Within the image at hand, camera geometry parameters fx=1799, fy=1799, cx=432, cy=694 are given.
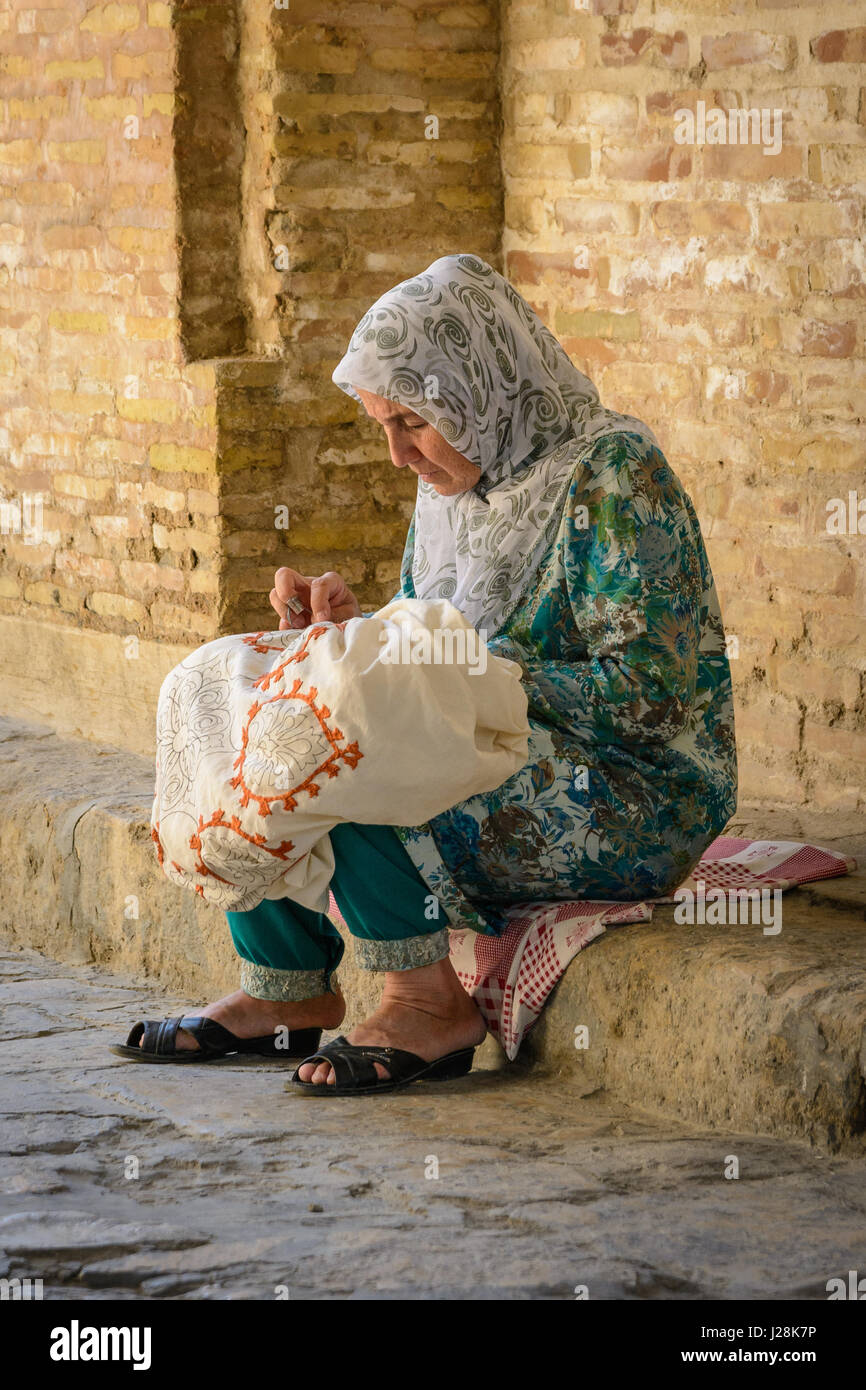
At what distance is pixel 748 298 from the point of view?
4.23m

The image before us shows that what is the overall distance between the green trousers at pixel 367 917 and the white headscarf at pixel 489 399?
460 millimetres

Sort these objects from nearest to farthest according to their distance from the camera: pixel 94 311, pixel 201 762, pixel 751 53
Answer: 1. pixel 201 762
2. pixel 751 53
3. pixel 94 311

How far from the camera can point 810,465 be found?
13.5 feet

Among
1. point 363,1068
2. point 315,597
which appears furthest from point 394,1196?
point 315,597

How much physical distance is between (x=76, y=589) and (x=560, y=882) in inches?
112

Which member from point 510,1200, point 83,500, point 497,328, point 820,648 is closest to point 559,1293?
point 510,1200

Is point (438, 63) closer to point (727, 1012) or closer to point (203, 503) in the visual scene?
point (203, 503)

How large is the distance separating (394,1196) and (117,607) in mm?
3097

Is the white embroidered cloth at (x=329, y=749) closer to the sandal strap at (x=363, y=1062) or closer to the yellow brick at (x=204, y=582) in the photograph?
the sandal strap at (x=363, y=1062)

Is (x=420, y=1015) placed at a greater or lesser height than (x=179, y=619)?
lesser

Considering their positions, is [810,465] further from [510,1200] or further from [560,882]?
[510,1200]

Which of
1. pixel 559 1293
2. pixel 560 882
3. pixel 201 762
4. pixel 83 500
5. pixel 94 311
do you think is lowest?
pixel 559 1293

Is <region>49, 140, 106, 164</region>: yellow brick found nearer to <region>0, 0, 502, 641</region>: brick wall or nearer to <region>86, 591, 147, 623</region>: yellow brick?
<region>0, 0, 502, 641</region>: brick wall

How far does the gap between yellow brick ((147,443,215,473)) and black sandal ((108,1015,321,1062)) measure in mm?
1970
